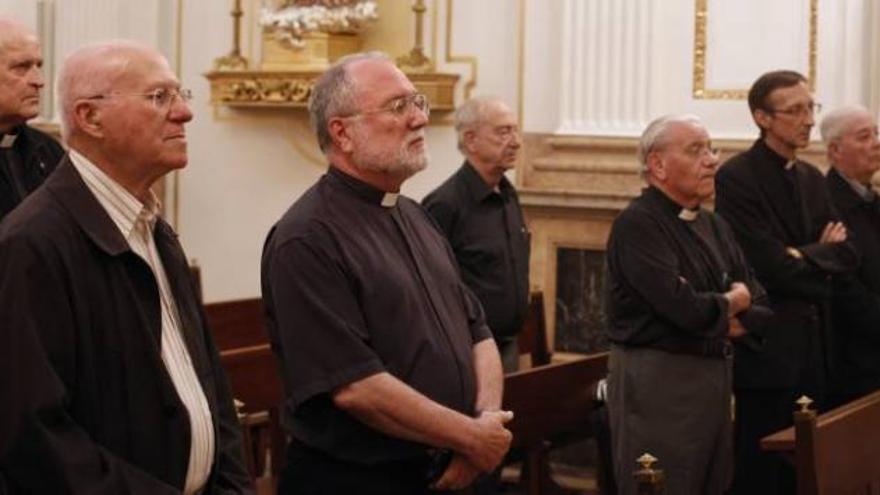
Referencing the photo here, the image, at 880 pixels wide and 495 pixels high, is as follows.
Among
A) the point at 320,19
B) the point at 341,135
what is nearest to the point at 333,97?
the point at 341,135

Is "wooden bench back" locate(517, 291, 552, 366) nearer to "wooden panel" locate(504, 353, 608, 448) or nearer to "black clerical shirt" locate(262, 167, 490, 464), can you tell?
"wooden panel" locate(504, 353, 608, 448)

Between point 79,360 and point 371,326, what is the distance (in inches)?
34.0

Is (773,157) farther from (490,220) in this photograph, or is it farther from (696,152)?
(490,220)

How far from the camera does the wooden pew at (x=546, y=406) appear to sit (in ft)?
18.0

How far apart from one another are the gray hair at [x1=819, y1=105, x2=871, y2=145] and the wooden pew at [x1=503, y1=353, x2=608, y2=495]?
1.35 metres

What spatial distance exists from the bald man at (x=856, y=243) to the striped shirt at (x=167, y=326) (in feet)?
11.8

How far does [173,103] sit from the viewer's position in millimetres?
3084

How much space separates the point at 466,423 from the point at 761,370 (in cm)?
245

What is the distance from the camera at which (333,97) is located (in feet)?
12.4

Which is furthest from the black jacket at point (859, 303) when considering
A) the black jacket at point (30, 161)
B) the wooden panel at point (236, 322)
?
the black jacket at point (30, 161)

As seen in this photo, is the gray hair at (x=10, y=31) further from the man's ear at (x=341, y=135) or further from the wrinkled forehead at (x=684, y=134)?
the wrinkled forehead at (x=684, y=134)

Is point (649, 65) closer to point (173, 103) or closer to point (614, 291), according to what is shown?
point (614, 291)

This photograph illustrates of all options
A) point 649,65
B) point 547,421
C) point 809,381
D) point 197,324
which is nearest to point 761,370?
point 809,381

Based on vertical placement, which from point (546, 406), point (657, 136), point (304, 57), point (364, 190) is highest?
point (304, 57)
